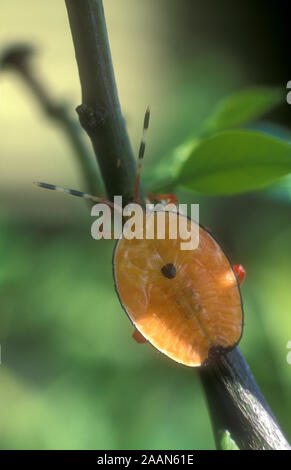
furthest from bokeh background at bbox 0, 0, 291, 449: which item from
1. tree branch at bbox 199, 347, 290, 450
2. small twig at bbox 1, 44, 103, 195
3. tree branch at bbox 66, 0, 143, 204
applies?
tree branch at bbox 199, 347, 290, 450

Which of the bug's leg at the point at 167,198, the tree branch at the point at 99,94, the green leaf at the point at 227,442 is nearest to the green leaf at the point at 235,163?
the bug's leg at the point at 167,198

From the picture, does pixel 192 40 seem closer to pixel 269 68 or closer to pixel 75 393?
pixel 269 68

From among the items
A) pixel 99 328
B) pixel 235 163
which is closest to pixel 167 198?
pixel 235 163

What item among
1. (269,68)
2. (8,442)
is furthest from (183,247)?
(269,68)

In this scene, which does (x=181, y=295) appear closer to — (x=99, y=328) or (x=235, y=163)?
(x=235, y=163)

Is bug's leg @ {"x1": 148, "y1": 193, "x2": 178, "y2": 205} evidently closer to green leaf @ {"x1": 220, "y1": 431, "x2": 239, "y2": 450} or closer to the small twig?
the small twig

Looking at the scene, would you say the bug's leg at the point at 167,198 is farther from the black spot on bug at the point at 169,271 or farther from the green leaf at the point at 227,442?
the green leaf at the point at 227,442
